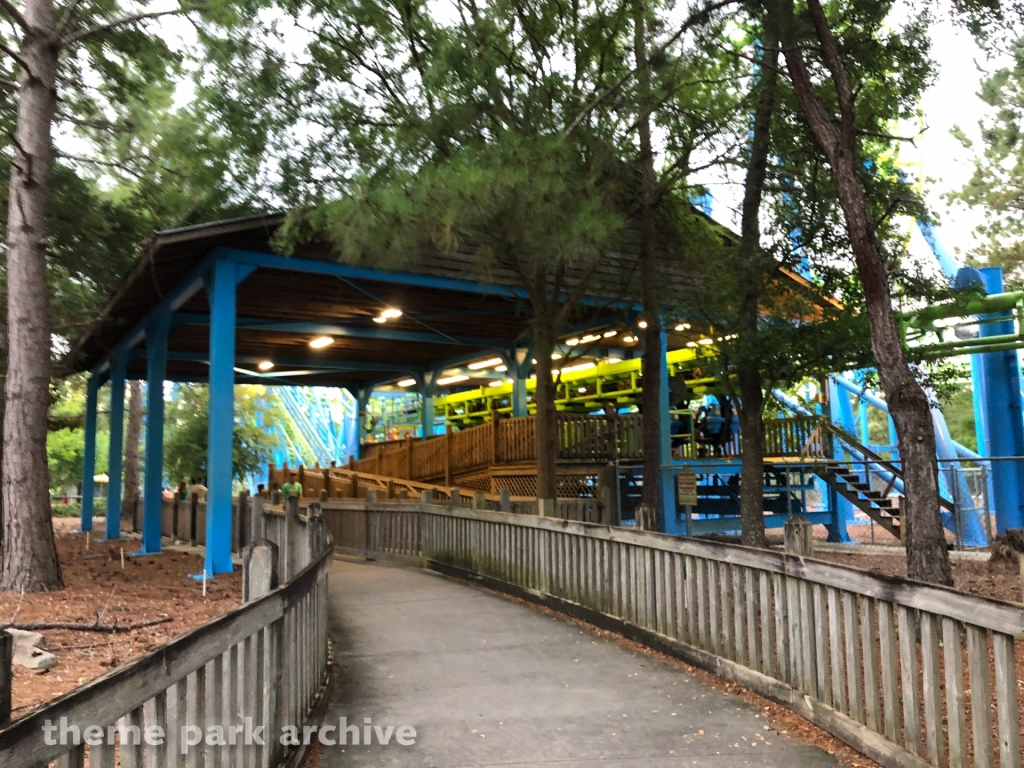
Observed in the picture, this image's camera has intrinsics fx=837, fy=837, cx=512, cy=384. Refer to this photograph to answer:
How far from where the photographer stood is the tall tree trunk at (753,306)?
11.2 metres

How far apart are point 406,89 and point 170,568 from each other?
28.4ft

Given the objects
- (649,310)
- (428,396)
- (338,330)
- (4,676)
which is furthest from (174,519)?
(4,676)

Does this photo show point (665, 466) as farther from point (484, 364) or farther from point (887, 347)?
point (484, 364)

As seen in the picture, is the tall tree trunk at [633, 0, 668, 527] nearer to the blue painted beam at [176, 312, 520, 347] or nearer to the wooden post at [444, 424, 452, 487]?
the blue painted beam at [176, 312, 520, 347]

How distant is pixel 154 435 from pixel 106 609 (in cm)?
892

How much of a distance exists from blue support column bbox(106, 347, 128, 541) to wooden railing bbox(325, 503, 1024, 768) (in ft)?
47.4

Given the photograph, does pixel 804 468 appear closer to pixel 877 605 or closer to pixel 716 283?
pixel 716 283

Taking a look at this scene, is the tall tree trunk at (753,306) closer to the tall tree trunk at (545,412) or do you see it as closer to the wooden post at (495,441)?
the tall tree trunk at (545,412)

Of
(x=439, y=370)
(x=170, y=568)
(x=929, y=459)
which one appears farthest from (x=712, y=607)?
(x=439, y=370)

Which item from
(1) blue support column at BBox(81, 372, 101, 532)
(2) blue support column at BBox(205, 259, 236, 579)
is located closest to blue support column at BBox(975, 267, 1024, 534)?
(2) blue support column at BBox(205, 259, 236, 579)

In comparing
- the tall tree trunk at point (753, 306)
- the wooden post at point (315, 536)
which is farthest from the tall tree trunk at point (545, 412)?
the wooden post at point (315, 536)

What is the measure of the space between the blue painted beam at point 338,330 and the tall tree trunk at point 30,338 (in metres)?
6.65

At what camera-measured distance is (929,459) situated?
23.3 ft

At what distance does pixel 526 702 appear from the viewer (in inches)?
228
